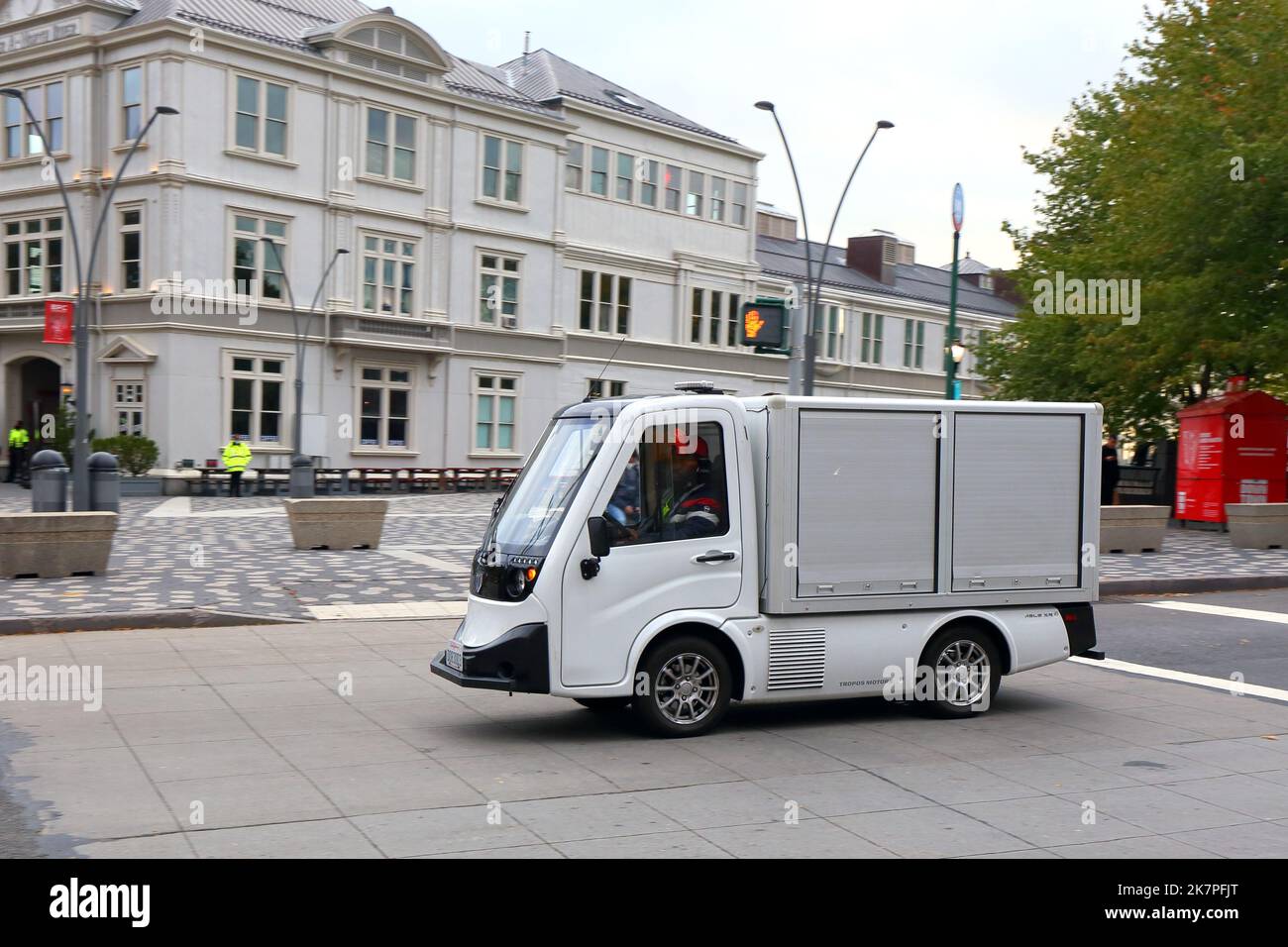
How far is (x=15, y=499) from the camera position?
32438 mm

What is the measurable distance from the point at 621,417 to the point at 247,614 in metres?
6.99

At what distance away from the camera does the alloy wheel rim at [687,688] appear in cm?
873

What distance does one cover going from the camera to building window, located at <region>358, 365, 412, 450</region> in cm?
4319

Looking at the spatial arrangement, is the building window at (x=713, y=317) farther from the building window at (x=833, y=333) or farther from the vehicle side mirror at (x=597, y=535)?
the vehicle side mirror at (x=597, y=535)

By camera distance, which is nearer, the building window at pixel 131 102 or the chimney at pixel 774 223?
the building window at pixel 131 102

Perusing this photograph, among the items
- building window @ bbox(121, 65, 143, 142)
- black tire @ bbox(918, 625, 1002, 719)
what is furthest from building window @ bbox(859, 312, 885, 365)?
black tire @ bbox(918, 625, 1002, 719)

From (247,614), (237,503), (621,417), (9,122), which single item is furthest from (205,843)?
(9,122)

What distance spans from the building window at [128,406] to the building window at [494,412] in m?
11.7

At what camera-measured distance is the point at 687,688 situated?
8.77 m

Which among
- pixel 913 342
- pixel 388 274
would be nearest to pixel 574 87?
pixel 388 274

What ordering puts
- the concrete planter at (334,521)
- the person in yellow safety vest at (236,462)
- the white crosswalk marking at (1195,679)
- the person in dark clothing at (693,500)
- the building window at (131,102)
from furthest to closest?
the building window at (131,102), the person in yellow safety vest at (236,462), the concrete planter at (334,521), the white crosswalk marking at (1195,679), the person in dark clothing at (693,500)

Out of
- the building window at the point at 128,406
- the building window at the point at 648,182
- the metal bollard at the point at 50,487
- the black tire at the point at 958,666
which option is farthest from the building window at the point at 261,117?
the black tire at the point at 958,666

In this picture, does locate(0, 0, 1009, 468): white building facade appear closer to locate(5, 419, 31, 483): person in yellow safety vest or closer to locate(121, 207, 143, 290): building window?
locate(121, 207, 143, 290): building window
